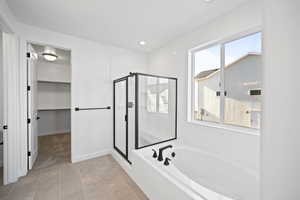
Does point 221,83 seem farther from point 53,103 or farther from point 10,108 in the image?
point 53,103

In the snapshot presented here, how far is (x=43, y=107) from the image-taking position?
3979 mm

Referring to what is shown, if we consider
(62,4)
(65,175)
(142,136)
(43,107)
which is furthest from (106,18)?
(43,107)

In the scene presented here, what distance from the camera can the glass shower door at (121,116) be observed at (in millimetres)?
2346

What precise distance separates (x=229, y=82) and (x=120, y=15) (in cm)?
188

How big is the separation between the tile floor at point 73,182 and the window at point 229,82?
161cm

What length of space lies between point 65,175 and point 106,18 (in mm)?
2558

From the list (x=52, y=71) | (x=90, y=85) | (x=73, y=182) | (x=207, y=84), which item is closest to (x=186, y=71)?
(x=207, y=84)

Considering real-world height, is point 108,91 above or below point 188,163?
above

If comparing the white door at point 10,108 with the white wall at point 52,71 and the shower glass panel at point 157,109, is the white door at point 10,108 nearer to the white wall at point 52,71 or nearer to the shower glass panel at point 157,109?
the shower glass panel at point 157,109

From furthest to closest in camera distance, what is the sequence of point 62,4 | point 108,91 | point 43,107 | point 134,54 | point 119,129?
point 43,107 < point 134,54 < point 108,91 < point 119,129 < point 62,4

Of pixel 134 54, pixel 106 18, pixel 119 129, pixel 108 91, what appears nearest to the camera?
pixel 106 18

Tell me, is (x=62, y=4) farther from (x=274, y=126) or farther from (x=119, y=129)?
(x=274, y=126)

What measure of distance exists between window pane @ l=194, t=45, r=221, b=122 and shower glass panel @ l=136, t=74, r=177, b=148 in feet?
1.45

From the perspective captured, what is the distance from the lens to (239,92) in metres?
1.78
